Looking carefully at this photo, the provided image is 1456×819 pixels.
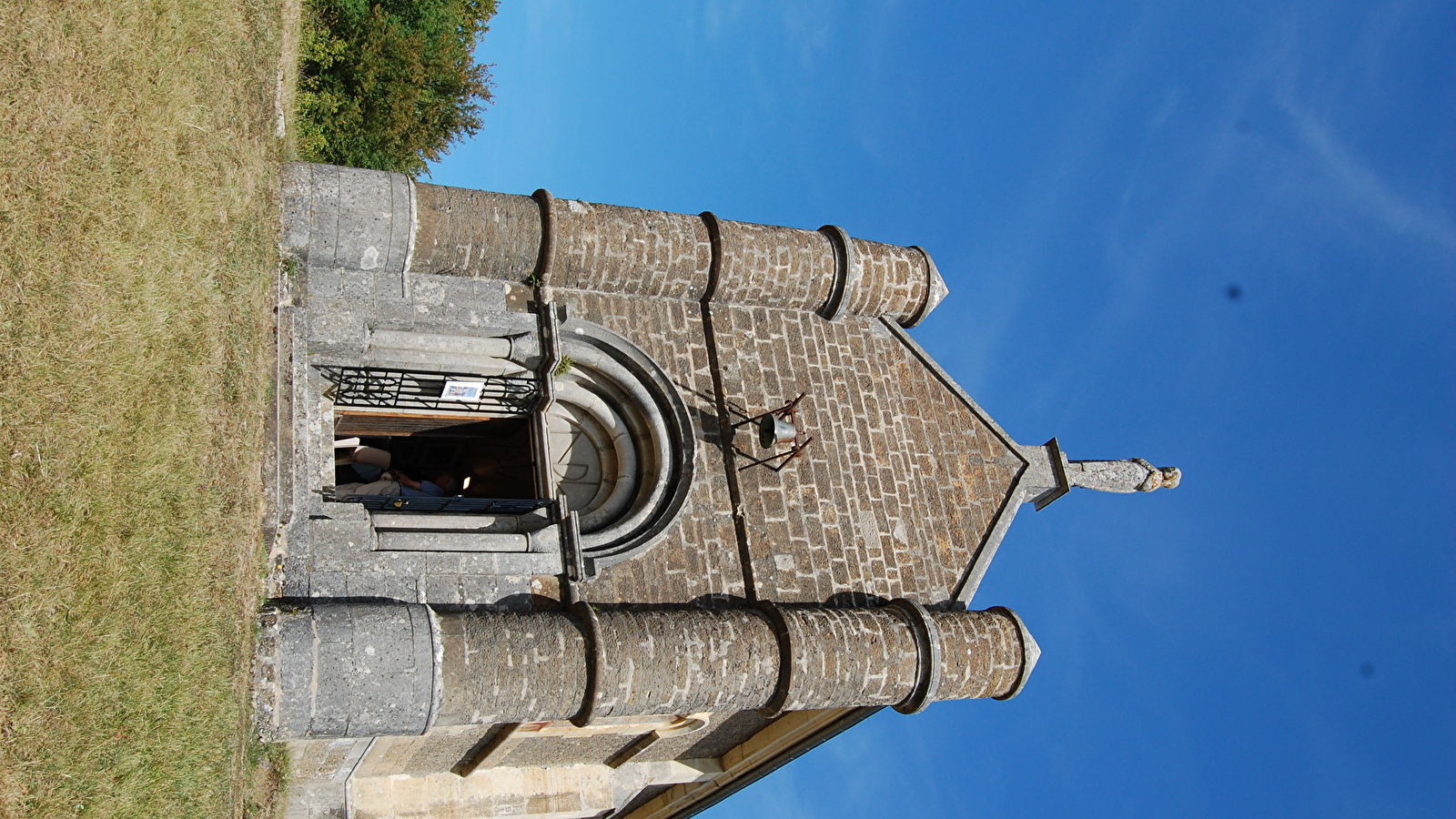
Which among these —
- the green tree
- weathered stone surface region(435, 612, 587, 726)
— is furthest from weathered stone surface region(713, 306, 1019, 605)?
the green tree

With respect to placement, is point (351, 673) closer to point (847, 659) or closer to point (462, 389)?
point (462, 389)

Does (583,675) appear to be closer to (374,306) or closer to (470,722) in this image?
(470,722)

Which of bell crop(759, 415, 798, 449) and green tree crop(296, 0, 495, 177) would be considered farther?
green tree crop(296, 0, 495, 177)

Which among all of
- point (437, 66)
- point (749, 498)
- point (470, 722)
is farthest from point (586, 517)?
point (437, 66)

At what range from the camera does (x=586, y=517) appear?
1066 cm

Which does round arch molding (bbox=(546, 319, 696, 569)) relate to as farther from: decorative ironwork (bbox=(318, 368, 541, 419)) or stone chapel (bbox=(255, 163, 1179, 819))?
decorative ironwork (bbox=(318, 368, 541, 419))

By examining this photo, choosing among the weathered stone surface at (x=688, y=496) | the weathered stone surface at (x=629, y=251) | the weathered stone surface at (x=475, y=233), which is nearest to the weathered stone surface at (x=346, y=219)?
the weathered stone surface at (x=475, y=233)

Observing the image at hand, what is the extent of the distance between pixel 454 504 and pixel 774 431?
3322 millimetres

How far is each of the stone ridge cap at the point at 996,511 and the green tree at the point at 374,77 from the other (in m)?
10.2

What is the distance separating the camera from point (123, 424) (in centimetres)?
705

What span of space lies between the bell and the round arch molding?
80cm

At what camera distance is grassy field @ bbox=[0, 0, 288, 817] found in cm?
614

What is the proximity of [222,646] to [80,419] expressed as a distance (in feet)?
5.97

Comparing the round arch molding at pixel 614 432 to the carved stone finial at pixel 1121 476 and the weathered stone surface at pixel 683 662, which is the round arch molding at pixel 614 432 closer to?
the weathered stone surface at pixel 683 662
